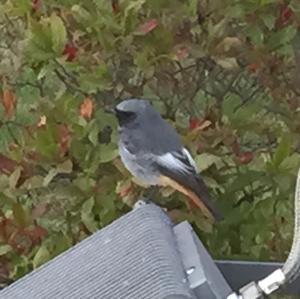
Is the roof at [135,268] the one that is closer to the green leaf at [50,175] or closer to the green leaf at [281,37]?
the green leaf at [50,175]

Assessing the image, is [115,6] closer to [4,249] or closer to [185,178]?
[185,178]

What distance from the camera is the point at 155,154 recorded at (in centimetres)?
324

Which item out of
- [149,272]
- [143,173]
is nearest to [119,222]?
[149,272]

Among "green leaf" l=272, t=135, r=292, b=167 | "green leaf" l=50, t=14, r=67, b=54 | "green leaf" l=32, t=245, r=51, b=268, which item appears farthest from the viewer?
"green leaf" l=32, t=245, r=51, b=268

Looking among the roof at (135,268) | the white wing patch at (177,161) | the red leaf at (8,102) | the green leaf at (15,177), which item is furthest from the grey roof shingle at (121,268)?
the red leaf at (8,102)

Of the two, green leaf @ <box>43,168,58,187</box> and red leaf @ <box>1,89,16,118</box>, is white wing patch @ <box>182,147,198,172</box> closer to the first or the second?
green leaf @ <box>43,168,58,187</box>

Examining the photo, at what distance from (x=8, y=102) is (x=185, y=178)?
0.64 metres

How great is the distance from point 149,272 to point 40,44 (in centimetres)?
143

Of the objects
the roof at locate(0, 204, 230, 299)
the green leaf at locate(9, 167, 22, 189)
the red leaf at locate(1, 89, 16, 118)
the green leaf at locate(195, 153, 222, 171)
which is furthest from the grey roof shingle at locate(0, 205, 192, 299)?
the red leaf at locate(1, 89, 16, 118)

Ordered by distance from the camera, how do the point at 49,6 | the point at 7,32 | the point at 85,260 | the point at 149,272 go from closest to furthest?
the point at 149,272, the point at 85,260, the point at 49,6, the point at 7,32

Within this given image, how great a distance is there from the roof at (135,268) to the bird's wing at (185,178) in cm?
86

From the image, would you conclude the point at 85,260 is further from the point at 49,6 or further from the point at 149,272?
the point at 49,6

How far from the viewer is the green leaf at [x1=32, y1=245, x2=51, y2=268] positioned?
10.9ft

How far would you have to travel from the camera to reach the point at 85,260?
2117 millimetres
